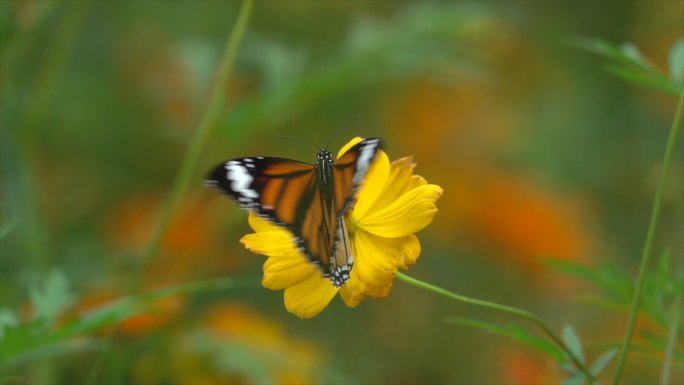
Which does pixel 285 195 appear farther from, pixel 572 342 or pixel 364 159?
pixel 572 342

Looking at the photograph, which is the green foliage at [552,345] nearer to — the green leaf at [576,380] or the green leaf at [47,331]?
the green leaf at [576,380]

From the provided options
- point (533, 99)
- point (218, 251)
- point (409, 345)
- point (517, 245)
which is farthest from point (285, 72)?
point (533, 99)

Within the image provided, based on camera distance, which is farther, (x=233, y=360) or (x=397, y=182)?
(x=233, y=360)

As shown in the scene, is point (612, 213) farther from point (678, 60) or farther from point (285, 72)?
point (678, 60)

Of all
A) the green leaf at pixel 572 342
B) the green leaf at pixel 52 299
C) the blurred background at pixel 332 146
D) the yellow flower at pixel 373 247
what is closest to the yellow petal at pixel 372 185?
the yellow flower at pixel 373 247

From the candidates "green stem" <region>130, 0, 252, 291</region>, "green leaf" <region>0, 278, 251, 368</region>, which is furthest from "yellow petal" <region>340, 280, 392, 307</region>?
"green stem" <region>130, 0, 252, 291</region>

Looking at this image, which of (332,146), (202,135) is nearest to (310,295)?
(202,135)

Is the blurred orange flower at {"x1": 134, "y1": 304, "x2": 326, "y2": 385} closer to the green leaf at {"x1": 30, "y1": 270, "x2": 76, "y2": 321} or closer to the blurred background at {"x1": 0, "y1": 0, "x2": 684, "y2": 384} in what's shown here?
the blurred background at {"x1": 0, "y1": 0, "x2": 684, "y2": 384}
